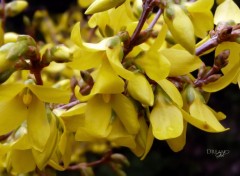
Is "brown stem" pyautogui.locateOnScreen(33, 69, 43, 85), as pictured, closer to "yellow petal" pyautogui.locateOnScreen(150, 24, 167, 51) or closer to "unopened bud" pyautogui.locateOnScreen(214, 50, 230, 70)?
"yellow petal" pyautogui.locateOnScreen(150, 24, 167, 51)

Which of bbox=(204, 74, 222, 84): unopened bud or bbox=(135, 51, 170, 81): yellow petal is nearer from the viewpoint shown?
bbox=(135, 51, 170, 81): yellow petal

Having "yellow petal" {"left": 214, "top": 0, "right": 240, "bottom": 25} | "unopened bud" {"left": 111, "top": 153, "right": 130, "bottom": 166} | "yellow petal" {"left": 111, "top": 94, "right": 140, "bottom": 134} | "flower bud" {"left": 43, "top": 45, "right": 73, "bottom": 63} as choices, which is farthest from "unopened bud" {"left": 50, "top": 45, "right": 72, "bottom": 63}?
"unopened bud" {"left": 111, "top": 153, "right": 130, "bottom": 166}

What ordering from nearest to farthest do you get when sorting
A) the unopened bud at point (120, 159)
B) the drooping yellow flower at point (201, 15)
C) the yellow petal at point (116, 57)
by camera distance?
the yellow petal at point (116, 57), the drooping yellow flower at point (201, 15), the unopened bud at point (120, 159)

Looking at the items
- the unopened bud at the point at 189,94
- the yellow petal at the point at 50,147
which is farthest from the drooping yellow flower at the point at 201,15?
the yellow petal at the point at 50,147

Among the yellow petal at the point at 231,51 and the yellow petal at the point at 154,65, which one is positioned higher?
the yellow petal at the point at 154,65

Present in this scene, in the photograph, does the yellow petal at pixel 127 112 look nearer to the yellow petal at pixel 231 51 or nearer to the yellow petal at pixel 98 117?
the yellow petal at pixel 98 117
